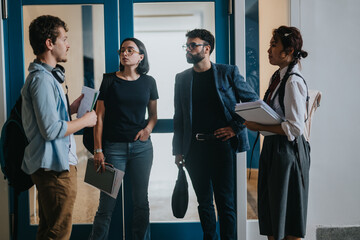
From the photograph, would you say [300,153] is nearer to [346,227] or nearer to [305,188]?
[305,188]

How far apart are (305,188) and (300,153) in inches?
8.3

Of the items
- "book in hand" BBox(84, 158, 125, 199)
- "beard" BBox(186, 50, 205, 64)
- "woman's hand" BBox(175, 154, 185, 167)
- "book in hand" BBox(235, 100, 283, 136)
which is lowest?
"book in hand" BBox(84, 158, 125, 199)

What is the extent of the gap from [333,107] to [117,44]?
1896mm

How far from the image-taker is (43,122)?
1545 millimetres

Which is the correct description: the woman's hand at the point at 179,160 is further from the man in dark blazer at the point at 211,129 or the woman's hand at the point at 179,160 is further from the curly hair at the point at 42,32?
the curly hair at the point at 42,32

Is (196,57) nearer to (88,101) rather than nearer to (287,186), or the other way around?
(88,101)

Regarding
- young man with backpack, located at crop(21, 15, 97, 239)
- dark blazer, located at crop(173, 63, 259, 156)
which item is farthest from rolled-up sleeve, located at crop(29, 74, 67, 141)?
dark blazer, located at crop(173, 63, 259, 156)

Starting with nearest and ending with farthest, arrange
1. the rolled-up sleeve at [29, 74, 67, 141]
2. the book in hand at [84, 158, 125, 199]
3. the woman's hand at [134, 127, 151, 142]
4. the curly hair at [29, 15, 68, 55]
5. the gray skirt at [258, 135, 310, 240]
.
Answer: the rolled-up sleeve at [29, 74, 67, 141] → the curly hair at [29, 15, 68, 55] → the gray skirt at [258, 135, 310, 240] → the book in hand at [84, 158, 125, 199] → the woman's hand at [134, 127, 151, 142]

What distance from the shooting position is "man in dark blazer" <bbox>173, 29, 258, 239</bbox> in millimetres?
2238

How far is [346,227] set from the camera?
262 centimetres

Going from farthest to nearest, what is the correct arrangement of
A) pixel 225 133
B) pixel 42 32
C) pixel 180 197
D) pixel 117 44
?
pixel 117 44 < pixel 180 197 < pixel 225 133 < pixel 42 32

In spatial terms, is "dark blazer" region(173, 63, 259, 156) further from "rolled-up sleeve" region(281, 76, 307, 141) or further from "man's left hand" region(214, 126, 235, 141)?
"rolled-up sleeve" region(281, 76, 307, 141)

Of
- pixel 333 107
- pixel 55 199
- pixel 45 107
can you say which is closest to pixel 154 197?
pixel 55 199

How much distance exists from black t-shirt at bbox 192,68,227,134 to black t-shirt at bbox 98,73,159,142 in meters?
0.39
